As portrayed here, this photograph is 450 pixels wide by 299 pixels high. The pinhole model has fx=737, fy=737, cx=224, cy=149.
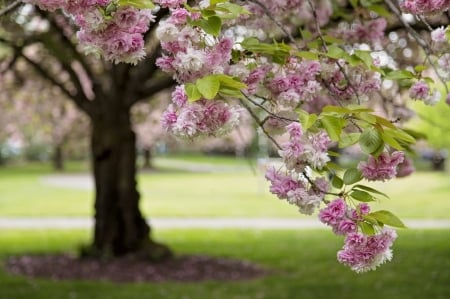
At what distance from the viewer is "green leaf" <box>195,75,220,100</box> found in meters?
2.46

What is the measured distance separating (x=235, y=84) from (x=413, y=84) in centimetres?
132

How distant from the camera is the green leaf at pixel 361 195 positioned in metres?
2.69

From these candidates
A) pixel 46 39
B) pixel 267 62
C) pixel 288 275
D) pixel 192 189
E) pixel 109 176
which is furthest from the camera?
pixel 192 189

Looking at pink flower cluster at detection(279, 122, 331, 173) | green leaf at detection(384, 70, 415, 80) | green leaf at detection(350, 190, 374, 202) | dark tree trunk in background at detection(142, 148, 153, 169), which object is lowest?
green leaf at detection(350, 190, 374, 202)

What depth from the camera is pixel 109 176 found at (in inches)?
396

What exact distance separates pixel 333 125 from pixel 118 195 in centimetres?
775

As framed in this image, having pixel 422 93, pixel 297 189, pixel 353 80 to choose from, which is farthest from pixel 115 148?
pixel 297 189

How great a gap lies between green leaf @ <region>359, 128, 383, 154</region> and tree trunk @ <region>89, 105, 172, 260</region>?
7.57 meters

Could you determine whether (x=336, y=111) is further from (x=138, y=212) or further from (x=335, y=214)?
(x=138, y=212)

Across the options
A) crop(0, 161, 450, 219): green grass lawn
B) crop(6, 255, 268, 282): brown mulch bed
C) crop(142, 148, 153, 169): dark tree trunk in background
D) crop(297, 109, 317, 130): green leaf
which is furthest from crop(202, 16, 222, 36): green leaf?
crop(142, 148, 153, 169): dark tree trunk in background

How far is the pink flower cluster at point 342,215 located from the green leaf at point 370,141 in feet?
0.77

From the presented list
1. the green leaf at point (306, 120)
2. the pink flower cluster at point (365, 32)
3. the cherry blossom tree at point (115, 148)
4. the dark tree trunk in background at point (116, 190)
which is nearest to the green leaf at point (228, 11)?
the green leaf at point (306, 120)

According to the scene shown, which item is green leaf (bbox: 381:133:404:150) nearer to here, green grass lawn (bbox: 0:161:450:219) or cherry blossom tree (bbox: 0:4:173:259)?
cherry blossom tree (bbox: 0:4:173:259)

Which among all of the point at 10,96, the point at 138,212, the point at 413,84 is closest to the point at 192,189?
the point at 10,96
